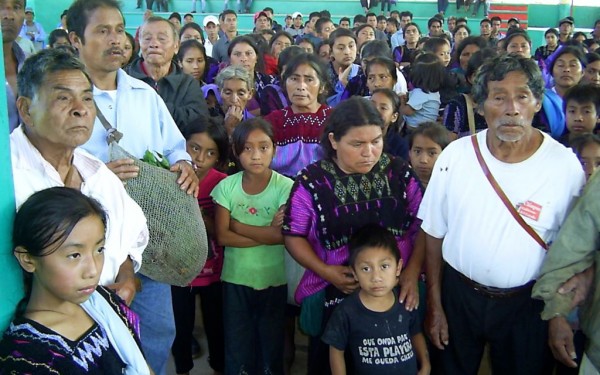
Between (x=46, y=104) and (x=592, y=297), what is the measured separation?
2.04 m

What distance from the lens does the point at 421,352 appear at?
7.64ft

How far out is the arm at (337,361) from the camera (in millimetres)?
2240

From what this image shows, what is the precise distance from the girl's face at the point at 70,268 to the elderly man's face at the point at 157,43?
82.0 inches

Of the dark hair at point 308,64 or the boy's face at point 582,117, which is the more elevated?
the dark hair at point 308,64

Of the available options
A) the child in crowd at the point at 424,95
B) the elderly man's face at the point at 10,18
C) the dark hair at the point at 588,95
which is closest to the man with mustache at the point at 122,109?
the elderly man's face at the point at 10,18

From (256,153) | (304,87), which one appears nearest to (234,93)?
(304,87)

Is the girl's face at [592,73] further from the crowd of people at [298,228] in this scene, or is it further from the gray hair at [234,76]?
the gray hair at [234,76]

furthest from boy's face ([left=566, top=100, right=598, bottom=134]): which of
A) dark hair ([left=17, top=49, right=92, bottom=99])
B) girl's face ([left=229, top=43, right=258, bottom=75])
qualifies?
dark hair ([left=17, top=49, right=92, bottom=99])

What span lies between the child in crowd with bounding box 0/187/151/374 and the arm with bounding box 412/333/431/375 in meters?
1.24

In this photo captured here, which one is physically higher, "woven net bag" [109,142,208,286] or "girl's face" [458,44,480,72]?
"girl's face" [458,44,480,72]

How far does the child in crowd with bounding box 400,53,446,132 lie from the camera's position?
461 centimetres

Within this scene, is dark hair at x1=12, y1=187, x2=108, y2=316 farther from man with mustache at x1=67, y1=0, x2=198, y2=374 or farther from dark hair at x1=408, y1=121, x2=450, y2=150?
dark hair at x1=408, y1=121, x2=450, y2=150

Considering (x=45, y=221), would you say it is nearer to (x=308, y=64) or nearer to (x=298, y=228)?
(x=298, y=228)

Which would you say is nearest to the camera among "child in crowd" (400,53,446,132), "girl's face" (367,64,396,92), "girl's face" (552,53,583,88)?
"girl's face" (367,64,396,92)
